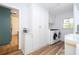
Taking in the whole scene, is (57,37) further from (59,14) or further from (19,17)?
(19,17)

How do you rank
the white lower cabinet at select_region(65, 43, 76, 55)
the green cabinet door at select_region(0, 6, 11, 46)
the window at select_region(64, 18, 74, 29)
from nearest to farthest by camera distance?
the white lower cabinet at select_region(65, 43, 76, 55) < the window at select_region(64, 18, 74, 29) < the green cabinet door at select_region(0, 6, 11, 46)

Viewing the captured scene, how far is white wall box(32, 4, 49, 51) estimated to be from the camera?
1.63 metres

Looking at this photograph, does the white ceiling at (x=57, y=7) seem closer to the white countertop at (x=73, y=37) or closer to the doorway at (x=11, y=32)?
the white countertop at (x=73, y=37)

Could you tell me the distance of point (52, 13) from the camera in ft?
5.43

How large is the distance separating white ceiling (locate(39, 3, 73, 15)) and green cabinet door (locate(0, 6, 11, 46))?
602 millimetres

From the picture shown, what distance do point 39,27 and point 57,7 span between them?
16.9 inches

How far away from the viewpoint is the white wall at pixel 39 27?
163cm

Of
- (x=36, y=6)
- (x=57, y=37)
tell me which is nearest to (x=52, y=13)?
(x=36, y=6)

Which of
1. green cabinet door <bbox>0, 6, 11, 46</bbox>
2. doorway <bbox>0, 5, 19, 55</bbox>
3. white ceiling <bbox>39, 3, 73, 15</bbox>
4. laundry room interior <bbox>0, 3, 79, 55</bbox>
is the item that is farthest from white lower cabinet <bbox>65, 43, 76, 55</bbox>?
green cabinet door <bbox>0, 6, 11, 46</bbox>

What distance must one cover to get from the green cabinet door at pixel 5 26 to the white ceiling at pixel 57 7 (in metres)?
0.60

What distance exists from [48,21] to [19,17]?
0.46 meters

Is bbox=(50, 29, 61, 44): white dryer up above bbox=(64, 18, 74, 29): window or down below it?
below

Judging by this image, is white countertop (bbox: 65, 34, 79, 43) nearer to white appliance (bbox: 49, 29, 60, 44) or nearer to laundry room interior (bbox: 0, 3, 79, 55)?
laundry room interior (bbox: 0, 3, 79, 55)

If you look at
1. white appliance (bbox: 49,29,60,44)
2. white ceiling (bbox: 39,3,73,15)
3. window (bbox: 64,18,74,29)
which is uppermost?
white ceiling (bbox: 39,3,73,15)
